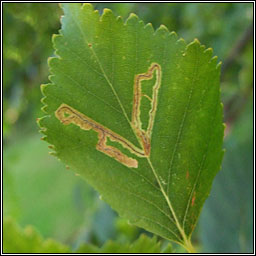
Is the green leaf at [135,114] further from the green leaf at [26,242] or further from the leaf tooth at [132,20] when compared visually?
the green leaf at [26,242]

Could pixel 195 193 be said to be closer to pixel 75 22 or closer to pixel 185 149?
pixel 185 149

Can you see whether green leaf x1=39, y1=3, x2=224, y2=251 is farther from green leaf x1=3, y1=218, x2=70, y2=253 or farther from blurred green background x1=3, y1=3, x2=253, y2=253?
blurred green background x1=3, y1=3, x2=253, y2=253

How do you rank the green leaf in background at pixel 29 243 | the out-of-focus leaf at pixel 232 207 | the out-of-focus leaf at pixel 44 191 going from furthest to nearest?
the out-of-focus leaf at pixel 44 191 < the out-of-focus leaf at pixel 232 207 < the green leaf in background at pixel 29 243

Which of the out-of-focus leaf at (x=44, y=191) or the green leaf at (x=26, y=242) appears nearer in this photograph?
the green leaf at (x=26, y=242)

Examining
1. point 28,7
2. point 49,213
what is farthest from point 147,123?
point 49,213

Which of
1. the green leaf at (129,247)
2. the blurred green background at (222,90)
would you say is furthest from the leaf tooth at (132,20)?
the blurred green background at (222,90)

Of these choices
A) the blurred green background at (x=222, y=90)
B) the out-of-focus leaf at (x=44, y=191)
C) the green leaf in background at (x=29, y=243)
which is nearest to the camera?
the green leaf in background at (x=29, y=243)
